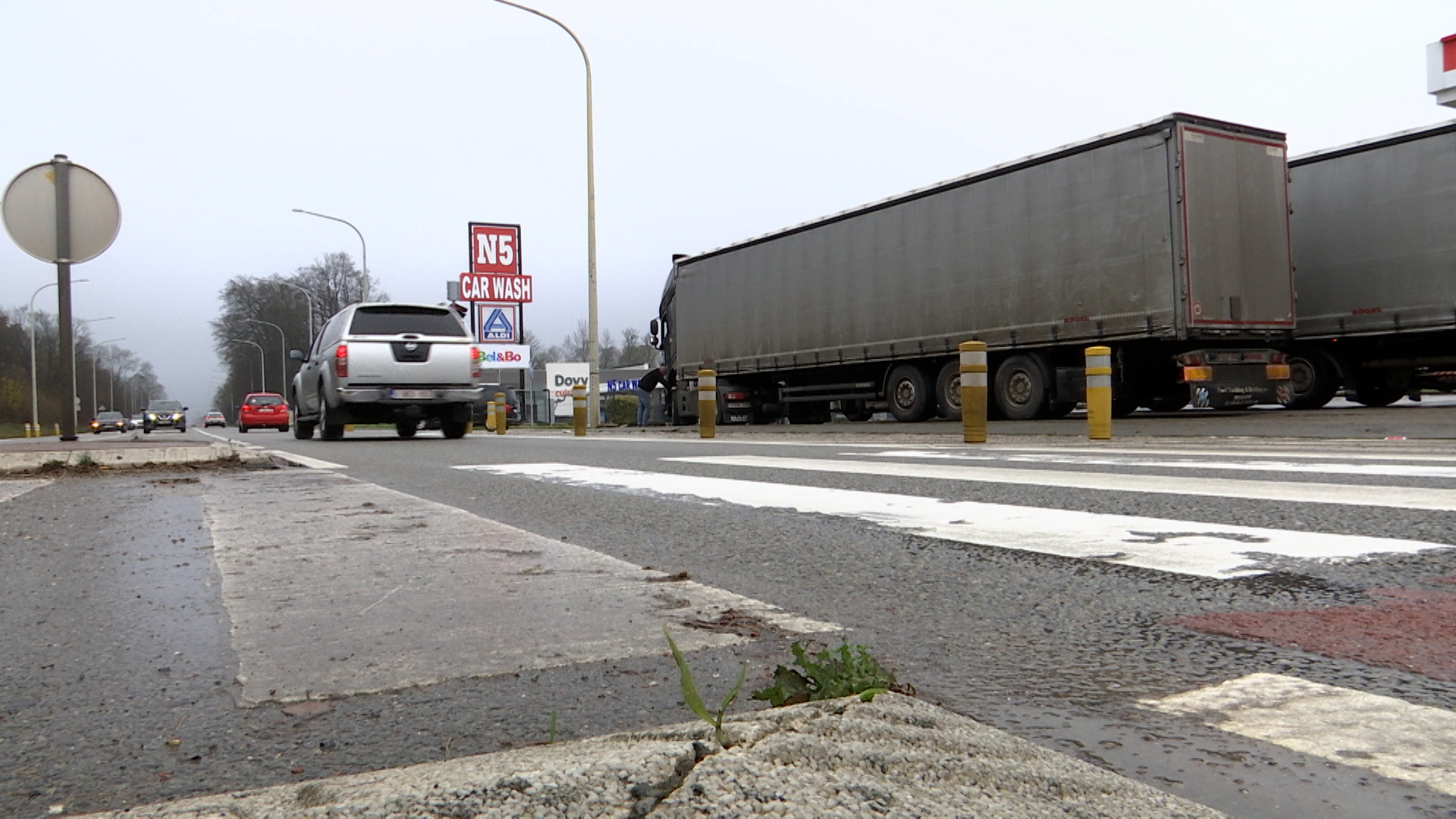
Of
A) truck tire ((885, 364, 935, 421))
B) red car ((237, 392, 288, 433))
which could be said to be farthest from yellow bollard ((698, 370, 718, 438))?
red car ((237, 392, 288, 433))

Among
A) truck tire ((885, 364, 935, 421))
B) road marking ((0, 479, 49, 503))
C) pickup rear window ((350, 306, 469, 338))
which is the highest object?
pickup rear window ((350, 306, 469, 338))

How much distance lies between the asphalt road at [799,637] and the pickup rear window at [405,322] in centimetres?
859

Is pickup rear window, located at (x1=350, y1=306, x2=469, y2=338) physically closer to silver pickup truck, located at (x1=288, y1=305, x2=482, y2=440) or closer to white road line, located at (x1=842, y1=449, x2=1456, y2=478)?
silver pickup truck, located at (x1=288, y1=305, x2=482, y2=440)

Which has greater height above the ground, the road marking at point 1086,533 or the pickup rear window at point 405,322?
the pickup rear window at point 405,322

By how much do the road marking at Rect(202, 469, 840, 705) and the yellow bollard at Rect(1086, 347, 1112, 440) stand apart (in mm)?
7064

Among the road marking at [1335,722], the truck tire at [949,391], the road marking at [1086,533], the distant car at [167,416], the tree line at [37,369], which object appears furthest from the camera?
the tree line at [37,369]

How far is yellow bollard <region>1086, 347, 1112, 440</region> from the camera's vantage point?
391 inches

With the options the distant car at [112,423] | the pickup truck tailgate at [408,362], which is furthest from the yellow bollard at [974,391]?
the distant car at [112,423]

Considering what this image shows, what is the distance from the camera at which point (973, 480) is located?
595cm

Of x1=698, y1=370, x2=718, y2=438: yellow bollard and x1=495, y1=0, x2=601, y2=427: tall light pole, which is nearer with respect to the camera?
x1=698, y1=370, x2=718, y2=438: yellow bollard

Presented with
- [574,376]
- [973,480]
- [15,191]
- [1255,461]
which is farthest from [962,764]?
[574,376]

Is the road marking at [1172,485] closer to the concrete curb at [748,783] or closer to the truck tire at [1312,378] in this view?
the concrete curb at [748,783]

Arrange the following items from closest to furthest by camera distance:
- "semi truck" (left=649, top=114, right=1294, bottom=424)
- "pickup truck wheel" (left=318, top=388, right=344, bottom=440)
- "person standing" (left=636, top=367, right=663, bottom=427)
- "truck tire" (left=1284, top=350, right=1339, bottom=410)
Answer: "semi truck" (left=649, top=114, right=1294, bottom=424) < "pickup truck wheel" (left=318, top=388, right=344, bottom=440) < "truck tire" (left=1284, top=350, right=1339, bottom=410) < "person standing" (left=636, top=367, right=663, bottom=427)

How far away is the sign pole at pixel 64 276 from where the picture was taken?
8.16 metres
